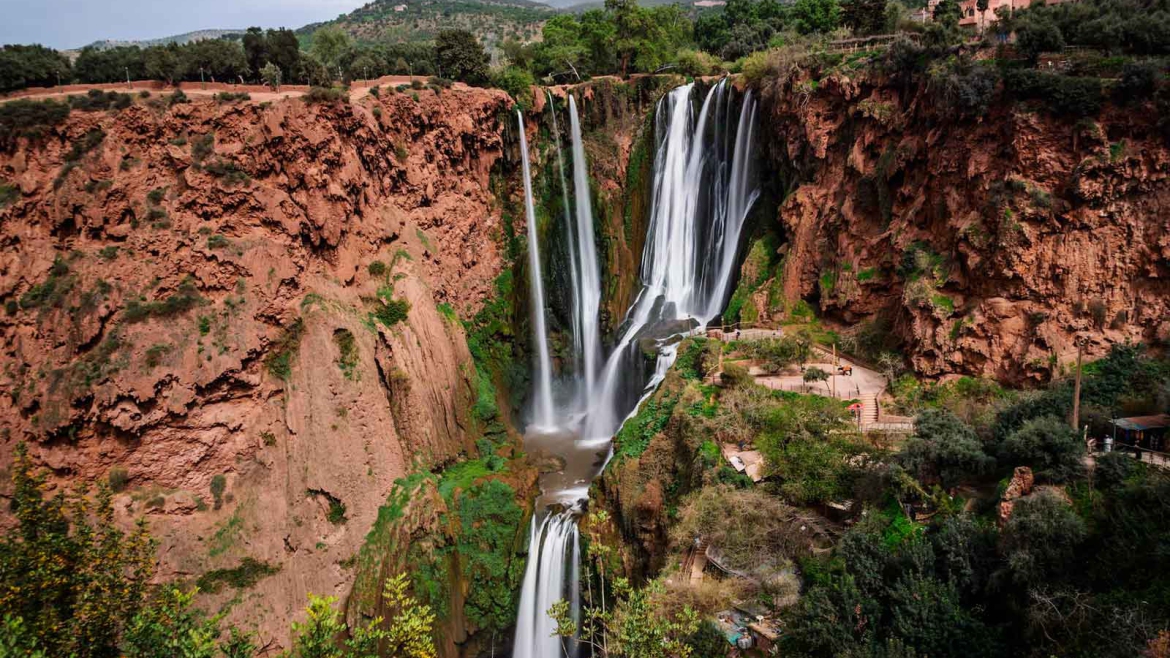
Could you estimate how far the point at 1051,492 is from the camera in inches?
567

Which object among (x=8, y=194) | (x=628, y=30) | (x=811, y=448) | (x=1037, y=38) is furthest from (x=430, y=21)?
(x=811, y=448)

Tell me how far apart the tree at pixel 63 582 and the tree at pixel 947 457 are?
16783 millimetres

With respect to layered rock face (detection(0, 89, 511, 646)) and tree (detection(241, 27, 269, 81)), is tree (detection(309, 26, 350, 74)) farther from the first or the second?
layered rock face (detection(0, 89, 511, 646))

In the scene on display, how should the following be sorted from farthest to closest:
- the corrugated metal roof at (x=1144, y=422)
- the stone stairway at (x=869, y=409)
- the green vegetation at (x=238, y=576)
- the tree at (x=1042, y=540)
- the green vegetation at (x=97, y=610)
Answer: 1. the stone stairway at (x=869, y=409)
2. the green vegetation at (x=238, y=576)
3. the corrugated metal roof at (x=1144, y=422)
4. the tree at (x=1042, y=540)
5. the green vegetation at (x=97, y=610)

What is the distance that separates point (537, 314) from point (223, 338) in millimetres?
16418

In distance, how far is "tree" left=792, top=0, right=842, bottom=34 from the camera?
50069 millimetres

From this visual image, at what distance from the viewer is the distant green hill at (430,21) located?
102 m

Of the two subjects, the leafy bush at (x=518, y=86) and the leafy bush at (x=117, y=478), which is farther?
the leafy bush at (x=518, y=86)

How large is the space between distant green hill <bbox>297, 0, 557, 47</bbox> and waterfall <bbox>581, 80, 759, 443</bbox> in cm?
6435

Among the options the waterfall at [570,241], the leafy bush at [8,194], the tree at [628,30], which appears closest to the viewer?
the leafy bush at [8,194]

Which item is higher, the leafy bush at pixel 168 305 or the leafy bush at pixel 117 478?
the leafy bush at pixel 168 305

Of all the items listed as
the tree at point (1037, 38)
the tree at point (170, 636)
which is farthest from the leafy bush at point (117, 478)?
the tree at point (1037, 38)

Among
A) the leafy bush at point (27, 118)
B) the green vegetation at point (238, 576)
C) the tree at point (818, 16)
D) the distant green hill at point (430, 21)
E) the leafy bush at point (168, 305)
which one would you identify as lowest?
the green vegetation at point (238, 576)

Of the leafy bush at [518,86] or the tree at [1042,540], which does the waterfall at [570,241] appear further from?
the tree at [1042,540]
